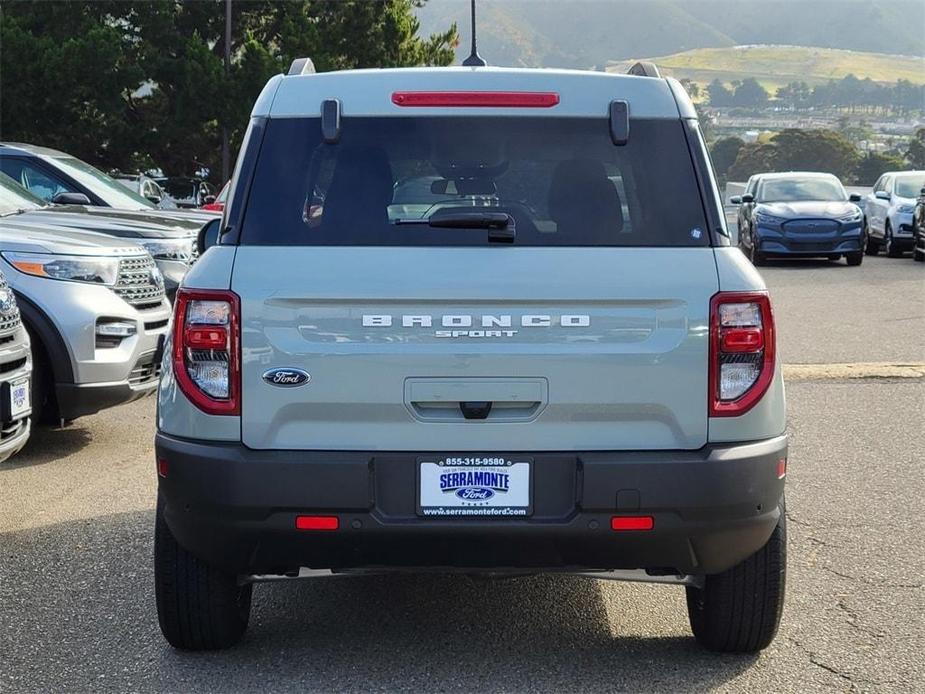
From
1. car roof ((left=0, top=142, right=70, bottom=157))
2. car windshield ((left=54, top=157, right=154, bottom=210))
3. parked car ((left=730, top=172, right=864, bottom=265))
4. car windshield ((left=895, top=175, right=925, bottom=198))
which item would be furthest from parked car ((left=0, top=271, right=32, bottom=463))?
car windshield ((left=895, top=175, right=925, bottom=198))

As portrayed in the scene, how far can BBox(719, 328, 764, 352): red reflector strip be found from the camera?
12.7 ft

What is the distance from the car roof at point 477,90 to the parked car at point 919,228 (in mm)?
19461

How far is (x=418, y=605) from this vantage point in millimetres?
5031

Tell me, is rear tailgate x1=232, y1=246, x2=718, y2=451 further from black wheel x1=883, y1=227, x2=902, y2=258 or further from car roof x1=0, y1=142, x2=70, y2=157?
black wheel x1=883, y1=227, x2=902, y2=258

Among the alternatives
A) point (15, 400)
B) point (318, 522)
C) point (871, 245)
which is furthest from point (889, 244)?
point (318, 522)

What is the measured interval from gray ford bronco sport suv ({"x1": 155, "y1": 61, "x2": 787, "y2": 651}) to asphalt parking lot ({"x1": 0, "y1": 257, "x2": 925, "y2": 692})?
51cm

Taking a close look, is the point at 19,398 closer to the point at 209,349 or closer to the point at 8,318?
the point at 8,318

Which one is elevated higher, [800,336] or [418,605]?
[418,605]

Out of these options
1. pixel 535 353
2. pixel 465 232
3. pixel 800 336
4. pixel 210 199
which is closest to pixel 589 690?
pixel 535 353

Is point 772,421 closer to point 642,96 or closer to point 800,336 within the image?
point 642,96

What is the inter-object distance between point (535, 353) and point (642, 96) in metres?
0.89

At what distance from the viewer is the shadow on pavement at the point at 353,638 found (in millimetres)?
4230

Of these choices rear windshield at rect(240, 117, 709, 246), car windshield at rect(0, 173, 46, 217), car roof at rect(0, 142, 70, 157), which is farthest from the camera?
car roof at rect(0, 142, 70, 157)

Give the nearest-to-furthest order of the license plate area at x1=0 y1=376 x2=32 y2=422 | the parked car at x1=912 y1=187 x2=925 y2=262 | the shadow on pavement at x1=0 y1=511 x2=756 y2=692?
the shadow on pavement at x1=0 y1=511 x2=756 y2=692, the license plate area at x1=0 y1=376 x2=32 y2=422, the parked car at x1=912 y1=187 x2=925 y2=262
